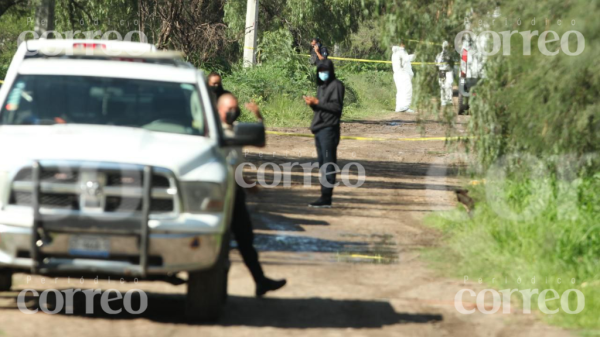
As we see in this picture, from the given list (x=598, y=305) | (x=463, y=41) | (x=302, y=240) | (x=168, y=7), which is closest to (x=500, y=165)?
(x=463, y=41)

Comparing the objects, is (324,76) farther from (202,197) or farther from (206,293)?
(202,197)

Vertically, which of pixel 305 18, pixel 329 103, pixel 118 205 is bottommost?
pixel 118 205

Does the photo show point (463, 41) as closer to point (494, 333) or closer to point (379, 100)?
point (494, 333)

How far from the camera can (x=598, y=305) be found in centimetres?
887

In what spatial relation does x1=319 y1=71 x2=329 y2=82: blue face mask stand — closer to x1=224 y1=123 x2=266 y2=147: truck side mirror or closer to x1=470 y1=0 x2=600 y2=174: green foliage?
x1=470 y1=0 x2=600 y2=174: green foliage

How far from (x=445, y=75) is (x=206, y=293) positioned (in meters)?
7.38

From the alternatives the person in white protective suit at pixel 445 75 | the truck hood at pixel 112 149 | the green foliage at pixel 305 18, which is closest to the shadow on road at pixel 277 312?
the truck hood at pixel 112 149

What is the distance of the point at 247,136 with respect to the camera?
840 centimetres

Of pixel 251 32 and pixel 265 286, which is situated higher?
pixel 251 32

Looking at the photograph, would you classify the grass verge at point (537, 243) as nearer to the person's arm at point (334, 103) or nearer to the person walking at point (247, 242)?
the person walking at point (247, 242)

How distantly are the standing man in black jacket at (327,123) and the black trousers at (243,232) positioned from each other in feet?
19.1

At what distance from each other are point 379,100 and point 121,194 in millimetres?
28937

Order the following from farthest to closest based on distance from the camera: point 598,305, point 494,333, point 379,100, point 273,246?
point 379,100 → point 273,246 → point 598,305 → point 494,333

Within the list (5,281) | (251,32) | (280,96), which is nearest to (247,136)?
(5,281)
